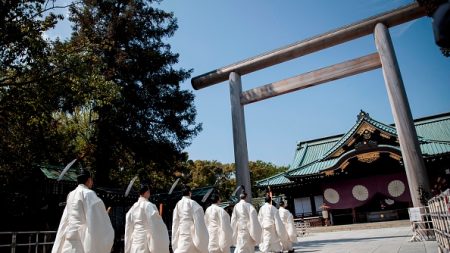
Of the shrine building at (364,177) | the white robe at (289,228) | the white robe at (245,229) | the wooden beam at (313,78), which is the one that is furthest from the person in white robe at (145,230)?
the shrine building at (364,177)

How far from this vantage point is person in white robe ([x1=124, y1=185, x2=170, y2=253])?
520cm

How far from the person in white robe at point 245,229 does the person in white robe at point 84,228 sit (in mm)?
4605

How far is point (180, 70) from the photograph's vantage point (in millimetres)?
16281

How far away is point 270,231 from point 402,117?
4.60 m

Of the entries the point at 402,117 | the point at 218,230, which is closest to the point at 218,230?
the point at 218,230

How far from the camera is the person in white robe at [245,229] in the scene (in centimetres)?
823

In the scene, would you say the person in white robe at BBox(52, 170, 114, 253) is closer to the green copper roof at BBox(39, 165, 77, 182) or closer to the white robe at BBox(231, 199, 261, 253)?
the white robe at BBox(231, 199, 261, 253)

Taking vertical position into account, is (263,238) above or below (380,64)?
below

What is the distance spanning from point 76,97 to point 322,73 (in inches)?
303

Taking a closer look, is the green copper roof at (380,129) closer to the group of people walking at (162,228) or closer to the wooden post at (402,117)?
the wooden post at (402,117)

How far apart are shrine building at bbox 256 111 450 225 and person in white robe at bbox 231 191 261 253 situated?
11.9 meters

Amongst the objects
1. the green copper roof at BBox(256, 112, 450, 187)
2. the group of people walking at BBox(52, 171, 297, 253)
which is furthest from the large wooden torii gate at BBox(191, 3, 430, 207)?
the green copper roof at BBox(256, 112, 450, 187)

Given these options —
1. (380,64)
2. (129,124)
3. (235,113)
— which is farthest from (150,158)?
(380,64)

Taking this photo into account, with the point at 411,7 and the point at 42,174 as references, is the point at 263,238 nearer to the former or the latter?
the point at 411,7
